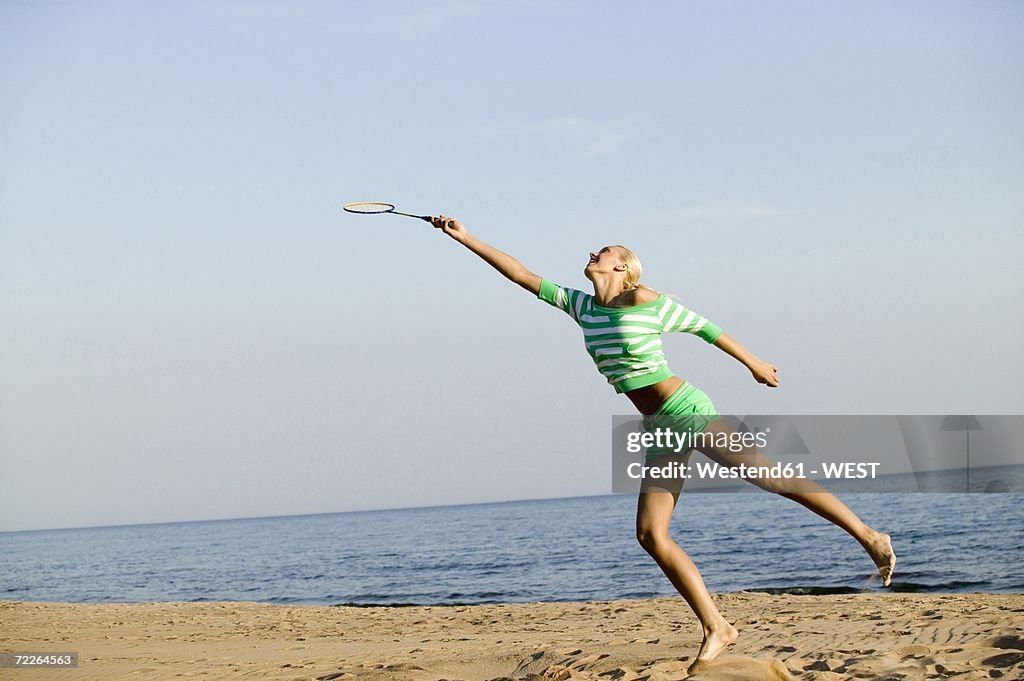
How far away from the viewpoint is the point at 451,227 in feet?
17.8

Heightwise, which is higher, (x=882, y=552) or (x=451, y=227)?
(x=451, y=227)

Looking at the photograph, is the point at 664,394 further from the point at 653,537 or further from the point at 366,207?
the point at 366,207

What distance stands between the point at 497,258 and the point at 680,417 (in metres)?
1.30

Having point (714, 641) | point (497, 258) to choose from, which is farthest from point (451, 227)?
point (714, 641)

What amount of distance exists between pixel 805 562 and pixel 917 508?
1787 centimetres

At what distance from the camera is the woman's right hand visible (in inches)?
212

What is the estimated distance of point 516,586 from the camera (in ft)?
70.4

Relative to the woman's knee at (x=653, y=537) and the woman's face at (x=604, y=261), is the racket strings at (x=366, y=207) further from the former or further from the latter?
the woman's knee at (x=653, y=537)

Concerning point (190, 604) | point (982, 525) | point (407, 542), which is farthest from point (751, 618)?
point (407, 542)

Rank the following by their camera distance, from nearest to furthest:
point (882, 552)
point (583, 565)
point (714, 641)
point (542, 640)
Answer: point (882, 552), point (714, 641), point (542, 640), point (583, 565)

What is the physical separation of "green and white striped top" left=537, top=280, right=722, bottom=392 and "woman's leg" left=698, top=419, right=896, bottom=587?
427 millimetres

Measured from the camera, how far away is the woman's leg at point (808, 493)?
4832mm

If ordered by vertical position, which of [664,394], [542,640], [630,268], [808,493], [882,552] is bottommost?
[542,640]

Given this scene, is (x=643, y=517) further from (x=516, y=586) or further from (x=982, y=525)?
(x=982, y=525)
